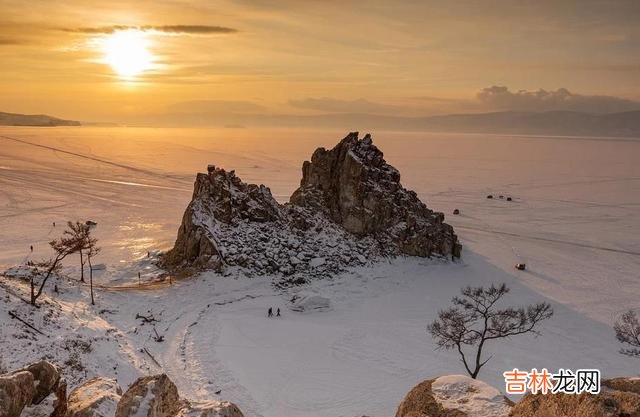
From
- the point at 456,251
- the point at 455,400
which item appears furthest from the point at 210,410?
the point at 456,251

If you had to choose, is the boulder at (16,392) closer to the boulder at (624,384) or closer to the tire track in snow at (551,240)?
the boulder at (624,384)

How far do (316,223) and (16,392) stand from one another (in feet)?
159

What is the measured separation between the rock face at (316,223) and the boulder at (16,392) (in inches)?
1466

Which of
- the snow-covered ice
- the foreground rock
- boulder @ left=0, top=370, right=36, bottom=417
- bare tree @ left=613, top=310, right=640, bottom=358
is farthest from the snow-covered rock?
boulder @ left=0, top=370, right=36, bottom=417

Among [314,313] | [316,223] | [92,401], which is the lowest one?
[314,313]

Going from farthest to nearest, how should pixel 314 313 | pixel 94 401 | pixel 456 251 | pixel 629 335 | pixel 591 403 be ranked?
1. pixel 456 251
2. pixel 314 313
3. pixel 629 335
4. pixel 94 401
5. pixel 591 403

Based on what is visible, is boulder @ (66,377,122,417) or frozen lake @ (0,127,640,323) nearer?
boulder @ (66,377,122,417)

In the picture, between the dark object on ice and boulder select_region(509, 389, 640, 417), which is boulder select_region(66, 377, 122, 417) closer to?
boulder select_region(509, 389, 640, 417)

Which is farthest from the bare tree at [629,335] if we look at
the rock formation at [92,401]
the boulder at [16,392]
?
the boulder at [16,392]

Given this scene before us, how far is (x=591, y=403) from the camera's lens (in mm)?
10492

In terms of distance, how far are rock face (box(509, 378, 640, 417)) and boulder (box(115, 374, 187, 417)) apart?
9.81m

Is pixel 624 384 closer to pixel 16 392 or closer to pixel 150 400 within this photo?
pixel 150 400

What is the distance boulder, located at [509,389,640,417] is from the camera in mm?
10219

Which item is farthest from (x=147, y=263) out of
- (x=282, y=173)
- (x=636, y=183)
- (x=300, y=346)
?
(x=636, y=183)
